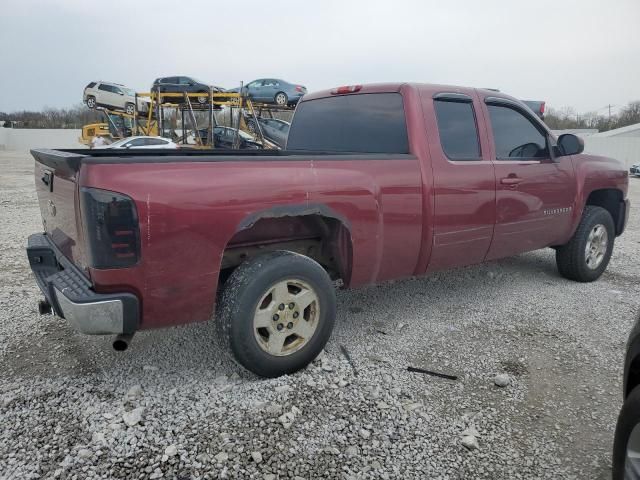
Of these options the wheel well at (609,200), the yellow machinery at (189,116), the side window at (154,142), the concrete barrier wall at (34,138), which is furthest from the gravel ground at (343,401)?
the concrete barrier wall at (34,138)

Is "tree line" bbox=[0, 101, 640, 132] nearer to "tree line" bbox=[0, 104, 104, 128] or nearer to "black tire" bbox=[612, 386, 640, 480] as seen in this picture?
"tree line" bbox=[0, 104, 104, 128]

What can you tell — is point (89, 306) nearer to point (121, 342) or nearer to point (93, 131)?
point (121, 342)

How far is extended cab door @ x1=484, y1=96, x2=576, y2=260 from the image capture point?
4.12 metres

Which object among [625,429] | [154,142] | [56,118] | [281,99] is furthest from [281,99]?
[56,118]

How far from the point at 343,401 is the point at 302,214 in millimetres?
1138

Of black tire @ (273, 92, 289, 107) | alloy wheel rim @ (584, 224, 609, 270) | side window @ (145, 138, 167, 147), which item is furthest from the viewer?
black tire @ (273, 92, 289, 107)

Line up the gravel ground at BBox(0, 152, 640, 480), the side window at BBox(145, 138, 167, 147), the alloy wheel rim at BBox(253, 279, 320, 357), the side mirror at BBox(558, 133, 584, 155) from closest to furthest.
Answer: the gravel ground at BBox(0, 152, 640, 480) → the alloy wheel rim at BBox(253, 279, 320, 357) → the side mirror at BBox(558, 133, 584, 155) → the side window at BBox(145, 138, 167, 147)

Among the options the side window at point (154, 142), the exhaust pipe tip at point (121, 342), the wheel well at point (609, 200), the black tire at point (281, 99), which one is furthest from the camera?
the black tire at point (281, 99)

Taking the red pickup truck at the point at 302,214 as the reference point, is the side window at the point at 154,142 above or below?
above

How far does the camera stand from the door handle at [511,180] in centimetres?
405

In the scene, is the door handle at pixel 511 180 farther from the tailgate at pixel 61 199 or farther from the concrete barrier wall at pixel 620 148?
the concrete barrier wall at pixel 620 148

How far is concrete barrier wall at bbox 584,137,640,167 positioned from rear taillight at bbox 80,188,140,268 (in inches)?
1518

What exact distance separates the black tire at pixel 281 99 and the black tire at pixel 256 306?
19349 millimetres

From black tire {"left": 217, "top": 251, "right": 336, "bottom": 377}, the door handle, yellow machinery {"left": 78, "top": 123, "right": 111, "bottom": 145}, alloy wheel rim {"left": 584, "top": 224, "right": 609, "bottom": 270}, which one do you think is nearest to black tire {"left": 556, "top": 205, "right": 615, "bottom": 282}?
alloy wheel rim {"left": 584, "top": 224, "right": 609, "bottom": 270}
